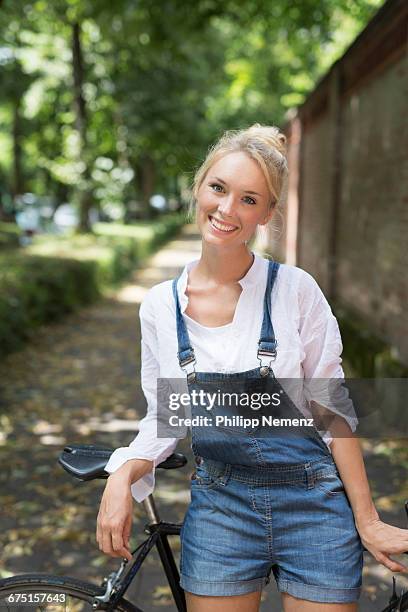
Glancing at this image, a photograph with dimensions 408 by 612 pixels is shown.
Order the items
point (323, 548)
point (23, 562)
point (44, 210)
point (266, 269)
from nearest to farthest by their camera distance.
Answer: point (323, 548), point (266, 269), point (23, 562), point (44, 210)

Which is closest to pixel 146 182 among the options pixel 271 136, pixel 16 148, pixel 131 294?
pixel 16 148

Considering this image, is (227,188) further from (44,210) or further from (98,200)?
(44,210)

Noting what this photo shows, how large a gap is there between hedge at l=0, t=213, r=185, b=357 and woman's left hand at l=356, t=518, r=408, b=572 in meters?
5.13

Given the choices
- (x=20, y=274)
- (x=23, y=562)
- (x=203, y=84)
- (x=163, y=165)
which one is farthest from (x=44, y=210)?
(x=23, y=562)

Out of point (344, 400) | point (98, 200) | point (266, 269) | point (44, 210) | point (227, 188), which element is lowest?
point (44, 210)

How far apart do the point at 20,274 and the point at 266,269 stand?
9.26 metres

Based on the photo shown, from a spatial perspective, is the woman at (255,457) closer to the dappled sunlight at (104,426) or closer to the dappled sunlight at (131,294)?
the dappled sunlight at (104,426)

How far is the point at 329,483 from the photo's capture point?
1.90 metres

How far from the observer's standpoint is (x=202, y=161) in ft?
7.19

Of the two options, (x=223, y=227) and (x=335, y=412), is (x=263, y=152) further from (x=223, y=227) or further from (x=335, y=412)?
(x=335, y=412)

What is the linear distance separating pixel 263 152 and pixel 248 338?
0.50 m

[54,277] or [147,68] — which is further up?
[147,68]

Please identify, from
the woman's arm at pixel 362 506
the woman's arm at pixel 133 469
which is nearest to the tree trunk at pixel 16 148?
the woman's arm at pixel 133 469

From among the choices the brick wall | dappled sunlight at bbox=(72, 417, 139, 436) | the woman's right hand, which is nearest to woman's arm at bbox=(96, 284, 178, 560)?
the woman's right hand
